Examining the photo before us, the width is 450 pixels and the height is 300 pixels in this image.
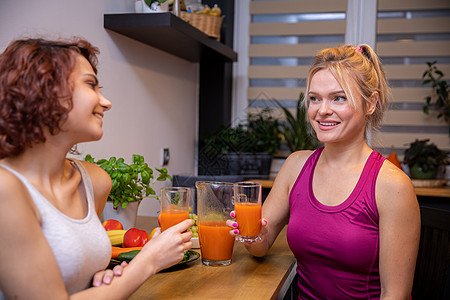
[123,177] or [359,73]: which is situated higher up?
[359,73]

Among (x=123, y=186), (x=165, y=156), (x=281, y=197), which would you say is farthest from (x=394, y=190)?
(x=165, y=156)

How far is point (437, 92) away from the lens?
3.14m

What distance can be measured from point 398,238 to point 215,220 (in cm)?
54

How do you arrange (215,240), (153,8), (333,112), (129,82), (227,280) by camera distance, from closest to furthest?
1. (227,280)
2. (215,240)
3. (333,112)
4. (153,8)
5. (129,82)

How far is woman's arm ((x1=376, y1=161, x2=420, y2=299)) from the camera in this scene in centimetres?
136

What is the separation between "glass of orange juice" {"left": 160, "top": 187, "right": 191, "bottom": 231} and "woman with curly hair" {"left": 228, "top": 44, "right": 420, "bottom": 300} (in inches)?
6.2

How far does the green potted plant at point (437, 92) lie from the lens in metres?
3.12

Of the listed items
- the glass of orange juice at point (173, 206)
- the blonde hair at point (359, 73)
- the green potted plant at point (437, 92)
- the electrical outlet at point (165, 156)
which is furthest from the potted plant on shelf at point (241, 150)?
the glass of orange juice at point (173, 206)

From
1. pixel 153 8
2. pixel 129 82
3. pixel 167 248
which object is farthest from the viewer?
pixel 129 82

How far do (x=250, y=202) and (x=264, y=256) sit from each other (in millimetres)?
276

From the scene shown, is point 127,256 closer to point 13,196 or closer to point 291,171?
point 13,196

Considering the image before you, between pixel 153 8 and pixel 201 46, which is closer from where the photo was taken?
pixel 153 8

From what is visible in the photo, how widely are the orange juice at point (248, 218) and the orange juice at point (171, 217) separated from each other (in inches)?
6.2

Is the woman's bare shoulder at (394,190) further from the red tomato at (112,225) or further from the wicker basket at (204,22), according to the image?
the wicker basket at (204,22)
